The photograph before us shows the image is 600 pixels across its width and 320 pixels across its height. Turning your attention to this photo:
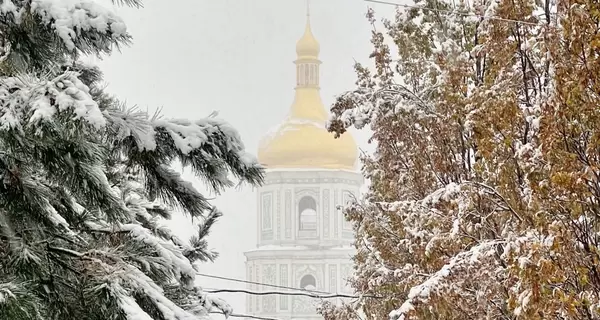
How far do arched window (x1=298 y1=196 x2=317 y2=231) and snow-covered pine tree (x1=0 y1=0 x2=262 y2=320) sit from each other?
187 ft

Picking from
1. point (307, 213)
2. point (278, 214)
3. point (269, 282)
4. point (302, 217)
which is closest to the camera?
point (269, 282)

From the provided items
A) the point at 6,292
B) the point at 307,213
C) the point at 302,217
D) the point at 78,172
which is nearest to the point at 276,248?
the point at 302,217

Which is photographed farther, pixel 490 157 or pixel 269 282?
pixel 269 282

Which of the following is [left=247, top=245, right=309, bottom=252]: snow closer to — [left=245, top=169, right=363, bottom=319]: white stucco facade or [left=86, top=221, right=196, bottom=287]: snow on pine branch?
[left=245, top=169, right=363, bottom=319]: white stucco facade

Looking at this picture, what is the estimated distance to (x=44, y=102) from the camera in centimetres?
301

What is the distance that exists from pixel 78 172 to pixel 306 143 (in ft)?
190

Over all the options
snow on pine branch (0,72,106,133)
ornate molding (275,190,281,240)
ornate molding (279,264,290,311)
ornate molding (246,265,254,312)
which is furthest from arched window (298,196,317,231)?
snow on pine branch (0,72,106,133)

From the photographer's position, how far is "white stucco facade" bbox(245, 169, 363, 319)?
5909 centimetres

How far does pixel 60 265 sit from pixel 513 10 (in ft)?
13.8

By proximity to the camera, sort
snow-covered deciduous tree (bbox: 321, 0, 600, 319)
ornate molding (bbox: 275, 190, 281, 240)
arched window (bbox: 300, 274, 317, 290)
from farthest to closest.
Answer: ornate molding (bbox: 275, 190, 281, 240) < arched window (bbox: 300, 274, 317, 290) < snow-covered deciduous tree (bbox: 321, 0, 600, 319)

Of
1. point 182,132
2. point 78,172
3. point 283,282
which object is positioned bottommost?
point 78,172

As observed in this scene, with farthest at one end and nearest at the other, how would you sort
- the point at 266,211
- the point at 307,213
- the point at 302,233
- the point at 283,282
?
the point at 307,213 < the point at 266,211 < the point at 302,233 < the point at 283,282

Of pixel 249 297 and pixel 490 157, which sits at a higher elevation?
pixel 249 297

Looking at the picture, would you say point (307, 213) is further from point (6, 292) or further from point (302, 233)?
point (6, 292)
